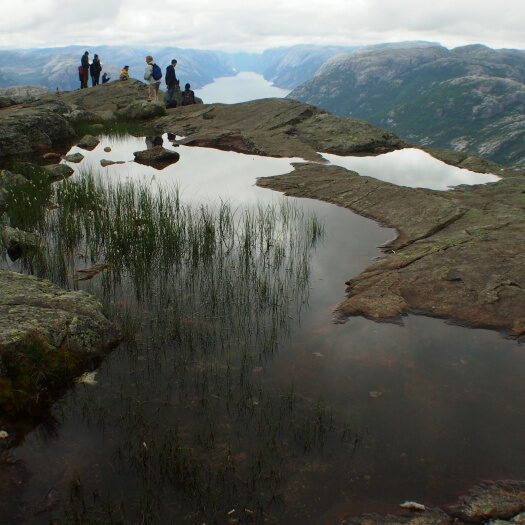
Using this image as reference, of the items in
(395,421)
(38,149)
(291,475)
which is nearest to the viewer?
(291,475)

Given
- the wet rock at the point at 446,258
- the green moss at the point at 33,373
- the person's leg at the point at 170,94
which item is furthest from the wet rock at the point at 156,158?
the person's leg at the point at 170,94

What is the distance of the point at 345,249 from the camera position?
10.0m

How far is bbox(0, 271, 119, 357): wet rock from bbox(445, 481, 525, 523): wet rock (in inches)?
180

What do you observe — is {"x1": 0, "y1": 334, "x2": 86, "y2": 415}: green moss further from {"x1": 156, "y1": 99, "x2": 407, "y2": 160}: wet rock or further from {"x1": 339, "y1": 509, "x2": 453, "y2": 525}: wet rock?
{"x1": 156, "y1": 99, "x2": 407, "y2": 160}: wet rock

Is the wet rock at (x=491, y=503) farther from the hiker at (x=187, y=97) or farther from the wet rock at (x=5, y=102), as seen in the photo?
the wet rock at (x=5, y=102)

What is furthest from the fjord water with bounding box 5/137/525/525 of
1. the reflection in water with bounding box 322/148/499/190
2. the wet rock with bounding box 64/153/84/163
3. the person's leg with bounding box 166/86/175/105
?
the person's leg with bounding box 166/86/175/105

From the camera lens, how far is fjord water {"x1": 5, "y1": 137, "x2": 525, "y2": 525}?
157 inches

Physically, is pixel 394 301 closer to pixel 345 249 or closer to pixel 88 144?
pixel 345 249

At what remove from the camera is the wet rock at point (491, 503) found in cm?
387

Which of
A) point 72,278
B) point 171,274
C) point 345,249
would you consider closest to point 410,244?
point 345,249

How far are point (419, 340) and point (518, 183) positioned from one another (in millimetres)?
10661

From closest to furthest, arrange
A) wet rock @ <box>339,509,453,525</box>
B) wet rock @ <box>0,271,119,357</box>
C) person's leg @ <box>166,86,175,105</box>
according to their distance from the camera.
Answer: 1. wet rock @ <box>339,509,453,525</box>
2. wet rock @ <box>0,271,119,357</box>
3. person's leg @ <box>166,86,175,105</box>

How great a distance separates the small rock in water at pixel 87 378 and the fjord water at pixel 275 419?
0.09 m

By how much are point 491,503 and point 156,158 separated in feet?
52.8
